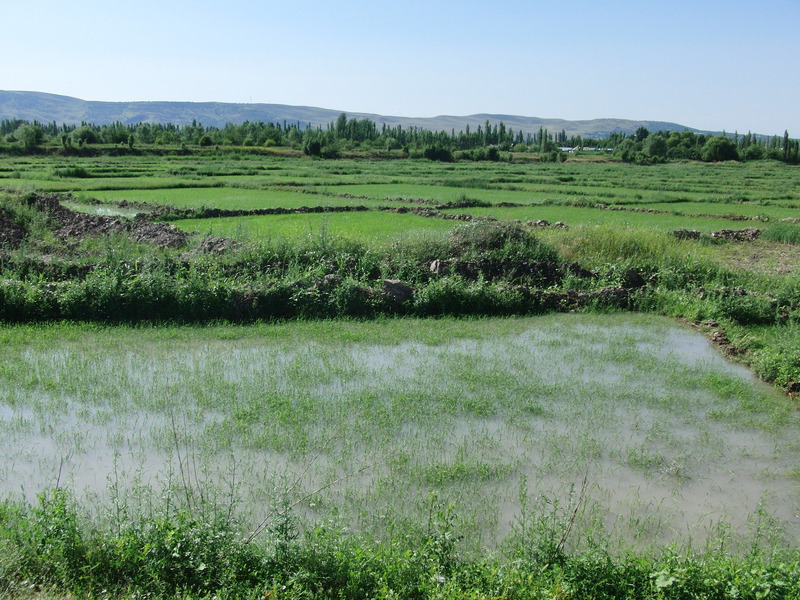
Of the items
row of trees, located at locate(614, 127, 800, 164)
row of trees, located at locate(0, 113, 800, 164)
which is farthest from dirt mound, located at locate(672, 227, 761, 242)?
row of trees, located at locate(614, 127, 800, 164)

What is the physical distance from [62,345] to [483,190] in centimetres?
2992

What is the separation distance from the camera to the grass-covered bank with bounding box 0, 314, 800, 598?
13.1ft

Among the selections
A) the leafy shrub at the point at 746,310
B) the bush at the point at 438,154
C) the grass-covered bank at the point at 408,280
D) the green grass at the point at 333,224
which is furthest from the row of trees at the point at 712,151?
the leafy shrub at the point at 746,310

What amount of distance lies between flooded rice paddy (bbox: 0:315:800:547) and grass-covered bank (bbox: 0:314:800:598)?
0.09 feet

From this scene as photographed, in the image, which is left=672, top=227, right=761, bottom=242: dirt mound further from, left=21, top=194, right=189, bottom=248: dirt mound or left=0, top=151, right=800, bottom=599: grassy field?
left=21, top=194, right=189, bottom=248: dirt mound

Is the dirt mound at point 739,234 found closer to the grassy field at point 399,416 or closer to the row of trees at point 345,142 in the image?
the grassy field at point 399,416

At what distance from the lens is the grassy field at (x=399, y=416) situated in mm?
4043

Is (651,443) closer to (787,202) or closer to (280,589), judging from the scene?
(280,589)

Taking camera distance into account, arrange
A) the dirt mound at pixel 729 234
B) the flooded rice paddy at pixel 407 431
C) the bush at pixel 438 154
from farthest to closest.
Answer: the bush at pixel 438 154, the dirt mound at pixel 729 234, the flooded rice paddy at pixel 407 431

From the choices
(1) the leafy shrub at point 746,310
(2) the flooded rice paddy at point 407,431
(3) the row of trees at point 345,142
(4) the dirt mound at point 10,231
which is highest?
(3) the row of trees at point 345,142

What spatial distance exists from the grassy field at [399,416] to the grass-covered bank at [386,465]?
0.03 metres

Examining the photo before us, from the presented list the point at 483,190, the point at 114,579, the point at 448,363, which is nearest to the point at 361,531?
the point at 114,579

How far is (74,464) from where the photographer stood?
5590 millimetres

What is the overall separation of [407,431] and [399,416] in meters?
0.32
